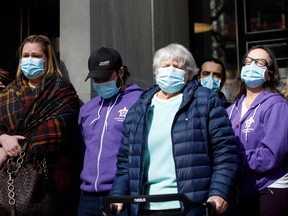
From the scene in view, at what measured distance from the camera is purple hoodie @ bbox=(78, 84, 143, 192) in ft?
14.8

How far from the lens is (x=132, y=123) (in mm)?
4137

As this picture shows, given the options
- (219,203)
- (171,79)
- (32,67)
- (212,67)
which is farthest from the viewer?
(212,67)

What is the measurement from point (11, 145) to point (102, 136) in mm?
747

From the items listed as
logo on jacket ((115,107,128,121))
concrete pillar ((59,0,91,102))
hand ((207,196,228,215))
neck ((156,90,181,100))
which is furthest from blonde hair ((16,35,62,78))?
hand ((207,196,228,215))

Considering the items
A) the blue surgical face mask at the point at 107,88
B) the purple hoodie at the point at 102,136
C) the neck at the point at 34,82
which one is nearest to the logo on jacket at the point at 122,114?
the purple hoodie at the point at 102,136

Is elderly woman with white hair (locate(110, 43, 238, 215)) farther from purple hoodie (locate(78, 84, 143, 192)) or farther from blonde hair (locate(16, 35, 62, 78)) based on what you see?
blonde hair (locate(16, 35, 62, 78))

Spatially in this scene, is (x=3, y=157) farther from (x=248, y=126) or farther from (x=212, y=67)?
(x=212, y=67)

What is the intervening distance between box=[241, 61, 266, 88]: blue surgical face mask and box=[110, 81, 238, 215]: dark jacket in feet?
2.13

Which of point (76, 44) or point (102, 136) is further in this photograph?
point (76, 44)

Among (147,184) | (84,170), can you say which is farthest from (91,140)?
(147,184)

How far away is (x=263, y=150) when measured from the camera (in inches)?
165

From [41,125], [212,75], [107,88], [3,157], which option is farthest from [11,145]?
[212,75]

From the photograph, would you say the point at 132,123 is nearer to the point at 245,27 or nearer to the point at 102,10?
the point at 102,10

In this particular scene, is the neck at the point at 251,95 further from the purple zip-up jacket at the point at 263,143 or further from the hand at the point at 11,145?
the hand at the point at 11,145
